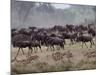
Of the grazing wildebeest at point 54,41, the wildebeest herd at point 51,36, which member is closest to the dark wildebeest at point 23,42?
the wildebeest herd at point 51,36

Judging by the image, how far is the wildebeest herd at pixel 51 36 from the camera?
7.48 ft

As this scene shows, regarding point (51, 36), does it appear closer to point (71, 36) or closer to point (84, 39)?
point (71, 36)

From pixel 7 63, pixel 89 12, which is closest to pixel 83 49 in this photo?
pixel 89 12

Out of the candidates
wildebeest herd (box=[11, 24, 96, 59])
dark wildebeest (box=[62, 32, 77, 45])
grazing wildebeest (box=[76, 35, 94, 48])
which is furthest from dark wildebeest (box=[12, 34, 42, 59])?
grazing wildebeest (box=[76, 35, 94, 48])

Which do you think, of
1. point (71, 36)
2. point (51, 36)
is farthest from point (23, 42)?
point (71, 36)

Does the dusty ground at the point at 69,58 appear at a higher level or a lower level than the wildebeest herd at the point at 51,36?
lower

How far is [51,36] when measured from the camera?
7.89 ft

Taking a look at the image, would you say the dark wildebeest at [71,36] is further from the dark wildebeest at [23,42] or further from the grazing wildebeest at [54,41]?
the dark wildebeest at [23,42]

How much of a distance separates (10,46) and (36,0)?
633 mm

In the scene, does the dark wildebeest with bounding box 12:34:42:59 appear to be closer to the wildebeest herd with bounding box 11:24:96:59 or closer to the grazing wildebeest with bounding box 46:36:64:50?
the wildebeest herd with bounding box 11:24:96:59

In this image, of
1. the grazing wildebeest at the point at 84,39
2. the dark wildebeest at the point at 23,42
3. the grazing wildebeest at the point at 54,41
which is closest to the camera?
the dark wildebeest at the point at 23,42

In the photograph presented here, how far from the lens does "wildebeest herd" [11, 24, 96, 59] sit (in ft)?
7.48

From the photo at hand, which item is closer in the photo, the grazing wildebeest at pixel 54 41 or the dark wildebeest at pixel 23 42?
the dark wildebeest at pixel 23 42

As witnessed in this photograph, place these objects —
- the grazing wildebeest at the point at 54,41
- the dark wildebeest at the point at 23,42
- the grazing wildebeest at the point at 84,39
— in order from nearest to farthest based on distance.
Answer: the dark wildebeest at the point at 23,42
the grazing wildebeest at the point at 54,41
the grazing wildebeest at the point at 84,39
